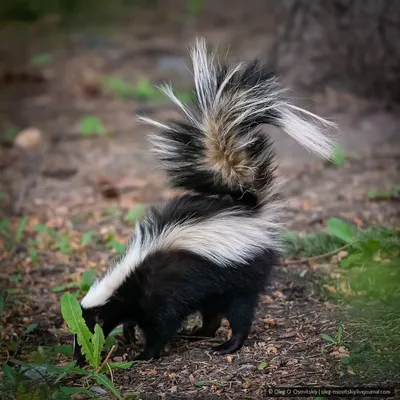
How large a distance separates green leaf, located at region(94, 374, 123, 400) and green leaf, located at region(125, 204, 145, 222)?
105 inches

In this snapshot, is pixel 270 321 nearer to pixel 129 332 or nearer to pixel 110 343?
pixel 129 332

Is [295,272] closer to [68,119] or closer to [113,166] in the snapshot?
[113,166]

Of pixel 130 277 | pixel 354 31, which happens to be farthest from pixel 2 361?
pixel 354 31

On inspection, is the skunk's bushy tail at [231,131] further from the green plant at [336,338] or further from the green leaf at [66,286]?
the green leaf at [66,286]

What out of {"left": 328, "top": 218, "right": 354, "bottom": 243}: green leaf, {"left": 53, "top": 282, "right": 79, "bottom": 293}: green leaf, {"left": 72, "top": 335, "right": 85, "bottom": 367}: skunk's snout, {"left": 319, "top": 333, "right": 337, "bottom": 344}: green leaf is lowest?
{"left": 53, "top": 282, "right": 79, "bottom": 293}: green leaf

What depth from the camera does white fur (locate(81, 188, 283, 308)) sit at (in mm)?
4129

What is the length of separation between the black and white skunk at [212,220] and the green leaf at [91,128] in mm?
4597

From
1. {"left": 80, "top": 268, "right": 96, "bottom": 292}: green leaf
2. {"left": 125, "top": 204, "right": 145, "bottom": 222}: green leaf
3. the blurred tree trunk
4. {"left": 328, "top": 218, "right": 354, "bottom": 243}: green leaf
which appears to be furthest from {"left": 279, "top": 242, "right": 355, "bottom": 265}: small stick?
the blurred tree trunk

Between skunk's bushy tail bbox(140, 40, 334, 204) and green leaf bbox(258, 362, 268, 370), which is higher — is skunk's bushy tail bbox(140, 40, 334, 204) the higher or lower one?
the higher one

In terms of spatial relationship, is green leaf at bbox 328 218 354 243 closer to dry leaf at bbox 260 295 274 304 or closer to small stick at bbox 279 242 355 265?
small stick at bbox 279 242 355 265

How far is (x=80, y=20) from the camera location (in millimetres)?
14062

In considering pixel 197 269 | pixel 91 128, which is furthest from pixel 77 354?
pixel 91 128

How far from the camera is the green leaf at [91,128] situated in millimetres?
8820

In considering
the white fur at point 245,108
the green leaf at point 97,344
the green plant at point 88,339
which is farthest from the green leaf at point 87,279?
the white fur at point 245,108
